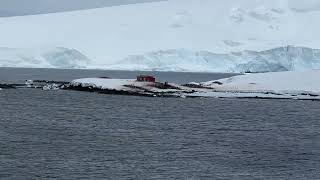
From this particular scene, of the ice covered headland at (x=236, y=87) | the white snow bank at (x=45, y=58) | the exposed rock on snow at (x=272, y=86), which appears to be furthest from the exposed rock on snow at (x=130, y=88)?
the white snow bank at (x=45, y=58)

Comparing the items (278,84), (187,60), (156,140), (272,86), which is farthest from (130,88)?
(187,60)

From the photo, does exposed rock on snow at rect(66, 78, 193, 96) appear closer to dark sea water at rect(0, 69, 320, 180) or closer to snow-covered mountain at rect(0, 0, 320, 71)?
dark sea water at rect(0, 69, 320, 180)

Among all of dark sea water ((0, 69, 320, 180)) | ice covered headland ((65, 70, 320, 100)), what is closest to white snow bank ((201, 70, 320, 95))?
ice covered headland ((65, 70, 320, 100))

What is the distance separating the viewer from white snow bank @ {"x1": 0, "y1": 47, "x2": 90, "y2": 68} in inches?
5049

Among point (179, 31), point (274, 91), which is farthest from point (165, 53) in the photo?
point (274, 91)

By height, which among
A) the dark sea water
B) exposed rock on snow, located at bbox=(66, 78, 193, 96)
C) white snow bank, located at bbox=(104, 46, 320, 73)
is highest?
white snow bank, located at bbox=(104, 46, 320, 73)

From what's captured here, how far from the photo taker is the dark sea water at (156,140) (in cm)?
2562

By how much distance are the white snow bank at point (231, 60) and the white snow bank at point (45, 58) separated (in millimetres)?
9834

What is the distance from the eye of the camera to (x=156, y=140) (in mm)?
33688

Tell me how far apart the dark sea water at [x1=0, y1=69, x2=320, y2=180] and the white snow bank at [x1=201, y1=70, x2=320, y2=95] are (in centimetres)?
1014

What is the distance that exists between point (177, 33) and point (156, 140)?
11492cm

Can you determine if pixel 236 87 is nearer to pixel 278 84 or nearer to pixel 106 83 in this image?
pixel 278 84

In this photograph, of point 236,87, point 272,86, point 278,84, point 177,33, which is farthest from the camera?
point 177,33

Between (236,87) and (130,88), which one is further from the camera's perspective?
(236,87)
